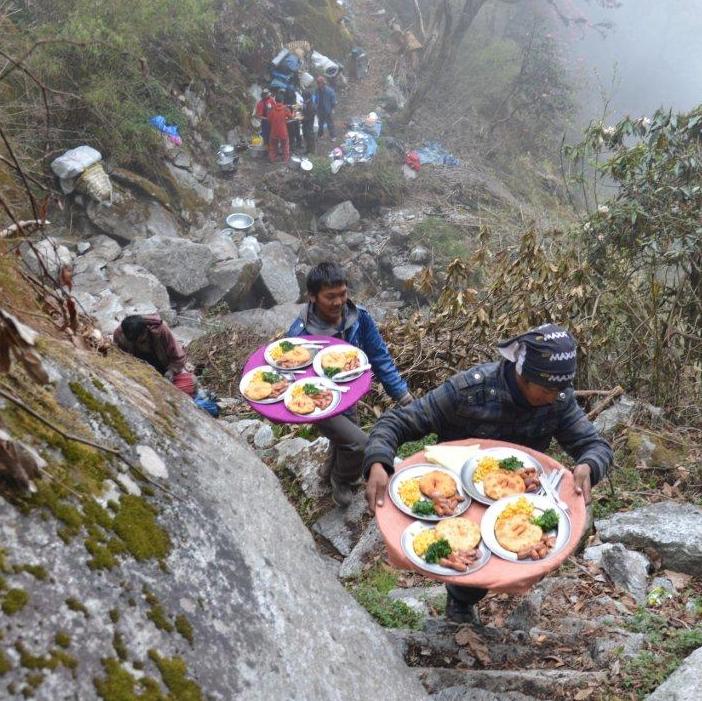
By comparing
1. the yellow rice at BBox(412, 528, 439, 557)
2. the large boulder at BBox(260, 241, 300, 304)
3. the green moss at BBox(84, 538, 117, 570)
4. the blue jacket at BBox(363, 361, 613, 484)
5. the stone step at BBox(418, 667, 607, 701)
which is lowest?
the large boulder at BBox(260, 241, 300, 304)

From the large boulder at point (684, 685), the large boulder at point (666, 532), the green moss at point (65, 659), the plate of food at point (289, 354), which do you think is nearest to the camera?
the green moss at point (65, 659)

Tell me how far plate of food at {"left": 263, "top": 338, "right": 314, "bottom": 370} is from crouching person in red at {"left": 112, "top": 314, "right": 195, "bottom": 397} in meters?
0.76

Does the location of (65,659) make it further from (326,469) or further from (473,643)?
(326,469)

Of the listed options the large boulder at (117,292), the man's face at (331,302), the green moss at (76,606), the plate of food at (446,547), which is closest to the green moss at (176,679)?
the green moss at (76,606)

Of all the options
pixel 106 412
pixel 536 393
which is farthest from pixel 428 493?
pixel 106 412

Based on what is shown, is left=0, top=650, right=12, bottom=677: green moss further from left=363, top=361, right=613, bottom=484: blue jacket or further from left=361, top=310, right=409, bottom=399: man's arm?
left=361, top=310, right=409, bottom=399: man's arm

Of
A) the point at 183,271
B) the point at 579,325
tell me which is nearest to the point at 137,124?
the point at 183,271

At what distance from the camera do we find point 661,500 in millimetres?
4949

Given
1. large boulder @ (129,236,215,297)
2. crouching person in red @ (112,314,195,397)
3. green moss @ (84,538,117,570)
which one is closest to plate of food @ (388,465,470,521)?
green moss @ (84,538,117,570)

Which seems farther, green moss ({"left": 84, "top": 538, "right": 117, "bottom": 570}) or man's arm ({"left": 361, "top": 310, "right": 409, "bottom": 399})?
man's arm ({"left": 361, "top": 310, "right": 409, "bottom": 399})

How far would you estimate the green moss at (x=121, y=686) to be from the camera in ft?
5.02

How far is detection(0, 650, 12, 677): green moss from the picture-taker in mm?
1381

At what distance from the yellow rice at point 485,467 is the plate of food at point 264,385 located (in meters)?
1.61

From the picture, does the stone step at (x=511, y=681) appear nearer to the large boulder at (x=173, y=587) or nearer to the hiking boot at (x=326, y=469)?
the large boulder at (x=173, y=587)
